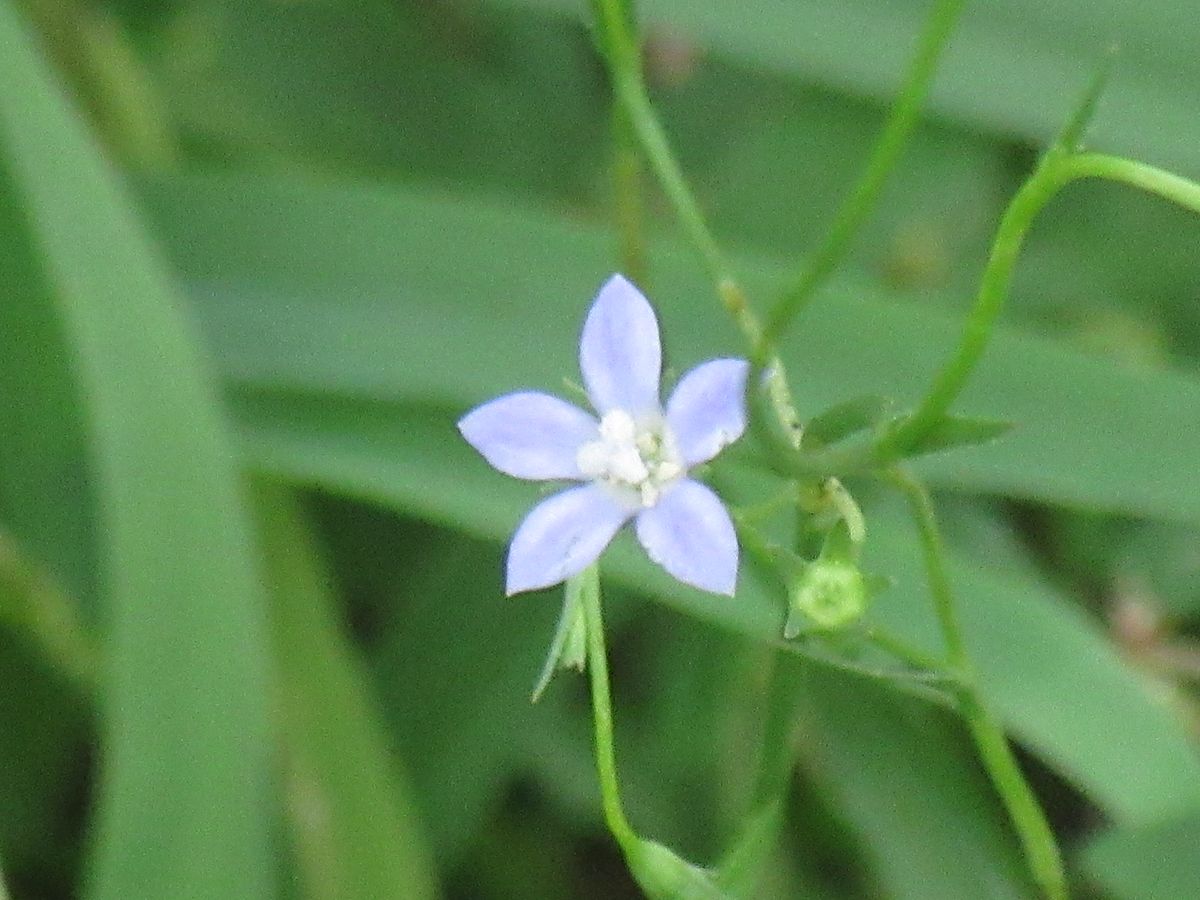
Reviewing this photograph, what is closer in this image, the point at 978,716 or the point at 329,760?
the point at 978,716

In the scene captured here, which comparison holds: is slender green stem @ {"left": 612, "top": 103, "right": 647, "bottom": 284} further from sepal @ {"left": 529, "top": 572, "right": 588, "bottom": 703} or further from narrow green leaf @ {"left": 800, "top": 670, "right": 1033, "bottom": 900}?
narrow green leaf @ {"left": 800, "top": 670, "right": 1033, "bottom": 900}

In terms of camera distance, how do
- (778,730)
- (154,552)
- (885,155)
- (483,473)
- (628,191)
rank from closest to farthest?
(885,155) → (778,730) → (628,191) → (154,552) → (483,473)

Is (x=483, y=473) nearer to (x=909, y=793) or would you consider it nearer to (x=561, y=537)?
(x=909, y=793)

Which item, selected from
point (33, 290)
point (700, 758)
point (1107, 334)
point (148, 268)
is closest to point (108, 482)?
point (148, 268)

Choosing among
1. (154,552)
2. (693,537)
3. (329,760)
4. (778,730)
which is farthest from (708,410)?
(329,760)

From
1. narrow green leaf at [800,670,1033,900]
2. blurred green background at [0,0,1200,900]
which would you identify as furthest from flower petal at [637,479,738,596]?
narrow green leaf at [800,670,1033,900]

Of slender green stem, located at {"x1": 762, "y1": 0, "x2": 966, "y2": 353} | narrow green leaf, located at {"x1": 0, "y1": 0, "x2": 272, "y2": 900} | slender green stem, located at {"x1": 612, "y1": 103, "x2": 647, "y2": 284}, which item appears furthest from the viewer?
narrow green leaf, located at {"x1": 0, "y1": 0, "x2": 272, "y2": 900}
